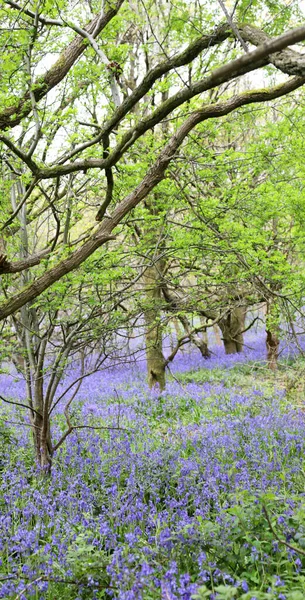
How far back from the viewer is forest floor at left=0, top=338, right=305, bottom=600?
288cm

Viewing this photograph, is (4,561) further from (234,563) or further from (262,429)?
(262,429)

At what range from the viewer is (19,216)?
575cm

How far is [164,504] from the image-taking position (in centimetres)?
456

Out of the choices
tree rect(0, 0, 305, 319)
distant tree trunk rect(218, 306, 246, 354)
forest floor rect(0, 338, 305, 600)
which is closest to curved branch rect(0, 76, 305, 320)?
tree rect(0, 0, 305, 319)

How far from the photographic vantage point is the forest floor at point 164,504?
288cm

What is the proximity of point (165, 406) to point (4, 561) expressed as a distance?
19.1ft

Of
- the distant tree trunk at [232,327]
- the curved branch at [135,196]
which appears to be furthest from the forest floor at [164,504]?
the distant tree trunk at [232,327]

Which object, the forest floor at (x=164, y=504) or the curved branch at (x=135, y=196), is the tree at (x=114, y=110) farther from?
the forest floor at (x=164, y=504)

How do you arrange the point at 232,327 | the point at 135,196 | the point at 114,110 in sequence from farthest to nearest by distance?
the point at 232,327
the point at 114,110
the point at 135,196

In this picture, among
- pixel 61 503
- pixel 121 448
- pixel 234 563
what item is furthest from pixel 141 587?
pixel 121 448

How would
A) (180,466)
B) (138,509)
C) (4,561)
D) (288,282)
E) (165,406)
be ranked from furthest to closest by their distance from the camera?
(165,406) < (288,282) < (180,466) < (138,509) < (4,561)

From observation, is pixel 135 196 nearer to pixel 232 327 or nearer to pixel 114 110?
pixel 114 110

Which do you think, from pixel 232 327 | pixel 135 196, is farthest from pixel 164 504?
pixel 232 327

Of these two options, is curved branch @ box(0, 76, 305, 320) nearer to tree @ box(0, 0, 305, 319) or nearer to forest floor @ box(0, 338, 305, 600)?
tree @ box(0, 0, 305, 319)
